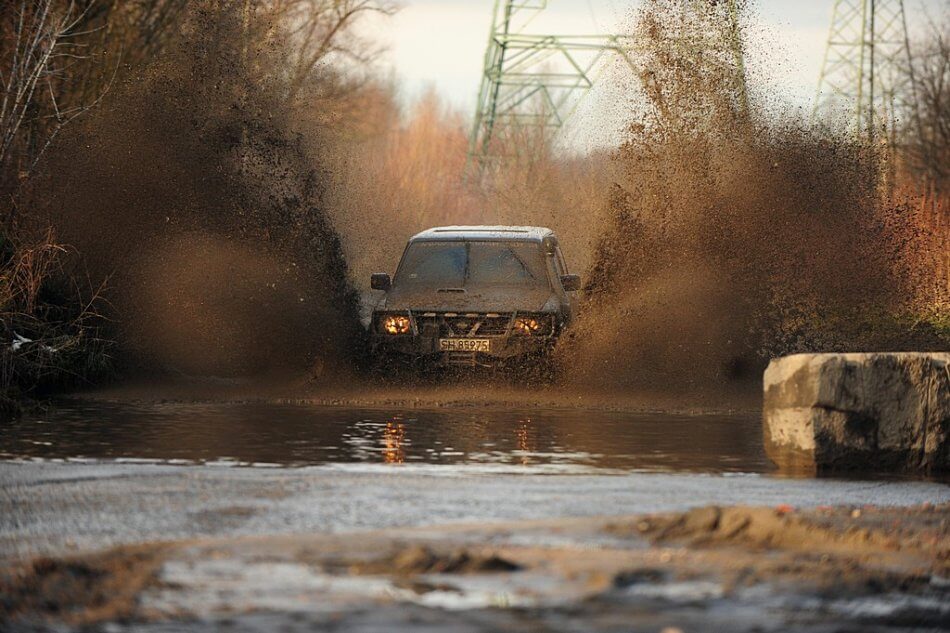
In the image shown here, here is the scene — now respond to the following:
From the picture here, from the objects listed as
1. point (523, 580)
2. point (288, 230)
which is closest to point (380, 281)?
point (288, 230)

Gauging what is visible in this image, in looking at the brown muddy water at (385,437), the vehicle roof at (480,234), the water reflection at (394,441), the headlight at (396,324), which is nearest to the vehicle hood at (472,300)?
the headlight at (396,324)

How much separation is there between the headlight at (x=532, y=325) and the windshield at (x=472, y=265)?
2.88ft

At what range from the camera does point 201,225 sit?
2228cm

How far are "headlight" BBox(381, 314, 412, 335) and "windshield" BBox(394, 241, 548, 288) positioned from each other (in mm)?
821

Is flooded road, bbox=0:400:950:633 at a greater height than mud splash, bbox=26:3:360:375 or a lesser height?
lesser

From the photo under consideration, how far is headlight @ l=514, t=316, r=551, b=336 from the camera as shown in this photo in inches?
719

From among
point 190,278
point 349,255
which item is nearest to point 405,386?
point 190,278

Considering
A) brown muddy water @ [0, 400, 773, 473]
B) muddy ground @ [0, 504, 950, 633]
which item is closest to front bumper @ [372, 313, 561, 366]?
brown muddy water @ [0, 400, 773, 473]

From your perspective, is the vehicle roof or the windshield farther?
the vehicle roof

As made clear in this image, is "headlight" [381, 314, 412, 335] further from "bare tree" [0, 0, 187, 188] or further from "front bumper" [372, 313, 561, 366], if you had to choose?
"bare tree" [0, 0, 187, 188]

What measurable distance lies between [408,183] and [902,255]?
49004 mm

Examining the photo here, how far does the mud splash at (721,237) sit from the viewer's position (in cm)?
2003

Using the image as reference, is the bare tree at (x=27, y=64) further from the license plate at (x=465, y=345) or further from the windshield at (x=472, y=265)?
the license plate at (x=465, y=345)

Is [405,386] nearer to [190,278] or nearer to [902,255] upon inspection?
[190,278]
